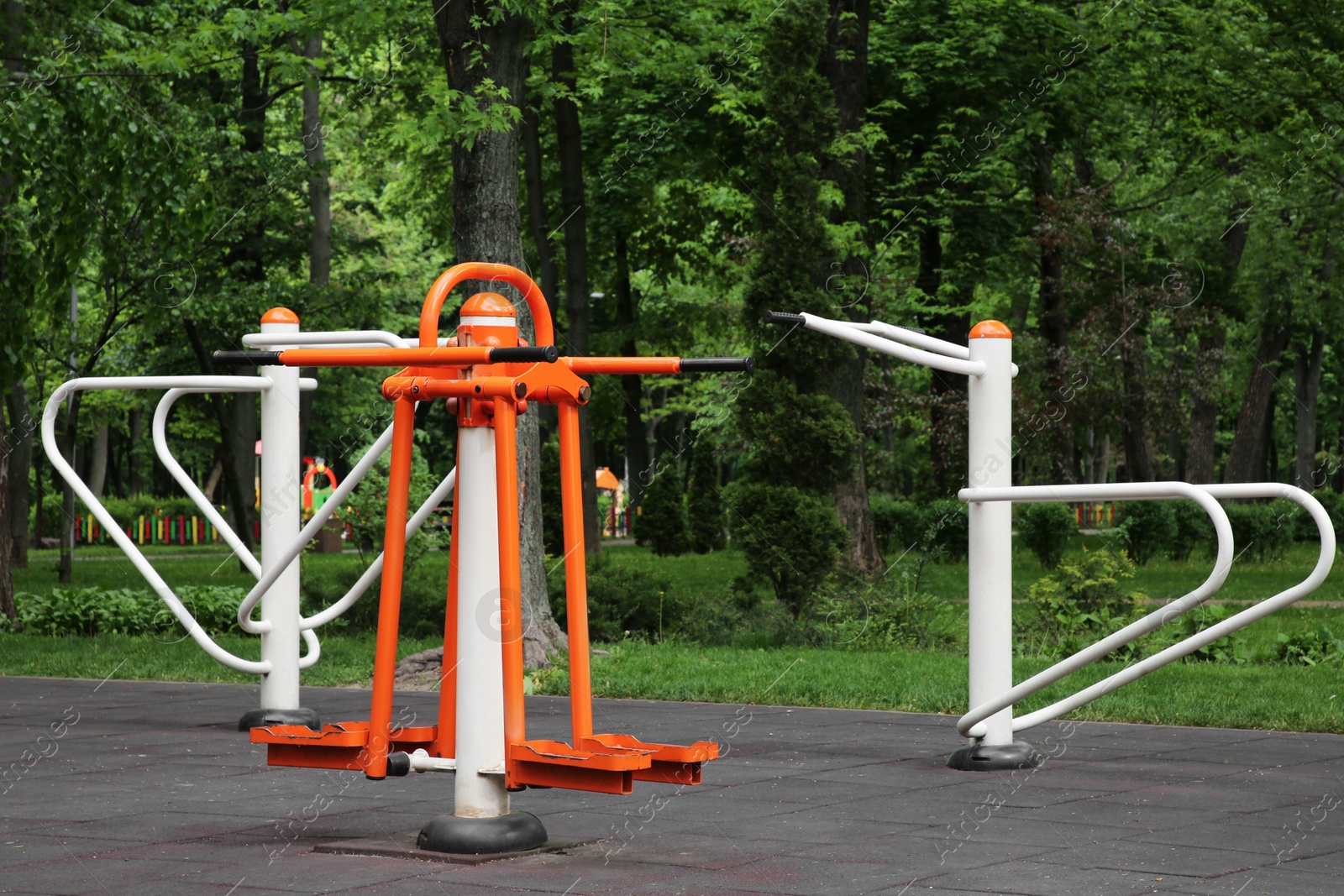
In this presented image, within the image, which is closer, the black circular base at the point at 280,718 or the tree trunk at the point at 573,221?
the black circular base at the point at 280,718

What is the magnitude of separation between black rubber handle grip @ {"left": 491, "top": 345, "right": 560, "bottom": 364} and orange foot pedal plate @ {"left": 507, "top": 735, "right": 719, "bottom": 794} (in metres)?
1.18

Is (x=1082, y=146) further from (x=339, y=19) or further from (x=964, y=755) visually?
(x=964, y=755)

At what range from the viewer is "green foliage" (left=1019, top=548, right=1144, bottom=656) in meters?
12.5

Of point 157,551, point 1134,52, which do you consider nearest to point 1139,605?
point 1134,52

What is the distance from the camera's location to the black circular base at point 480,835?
497cm

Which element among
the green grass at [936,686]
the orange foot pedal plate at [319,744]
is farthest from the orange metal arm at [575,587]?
the green grass at [936,686]

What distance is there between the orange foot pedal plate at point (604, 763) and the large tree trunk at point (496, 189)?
5668mm

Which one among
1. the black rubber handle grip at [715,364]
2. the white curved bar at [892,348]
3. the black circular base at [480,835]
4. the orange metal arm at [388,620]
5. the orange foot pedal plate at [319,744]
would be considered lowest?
the black circular base at [480,835]

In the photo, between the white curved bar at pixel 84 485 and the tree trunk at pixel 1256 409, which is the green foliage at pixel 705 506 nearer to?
the tree trunk at pixel 1256 409

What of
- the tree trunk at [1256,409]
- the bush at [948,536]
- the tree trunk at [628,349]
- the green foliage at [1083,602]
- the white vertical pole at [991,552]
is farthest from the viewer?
the tree trunk at [1256,409]

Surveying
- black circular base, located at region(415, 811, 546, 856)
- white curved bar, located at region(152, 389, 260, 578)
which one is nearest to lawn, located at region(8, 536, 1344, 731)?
white curved bar, located at region(152, 389, 260, 578)

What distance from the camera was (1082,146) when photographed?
25234 millimetres

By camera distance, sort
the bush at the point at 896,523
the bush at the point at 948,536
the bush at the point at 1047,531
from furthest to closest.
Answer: the bush at the point at 896,523 → the bush at the point at 948,536 → the bush at the point at 1047,531

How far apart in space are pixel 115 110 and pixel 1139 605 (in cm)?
982
